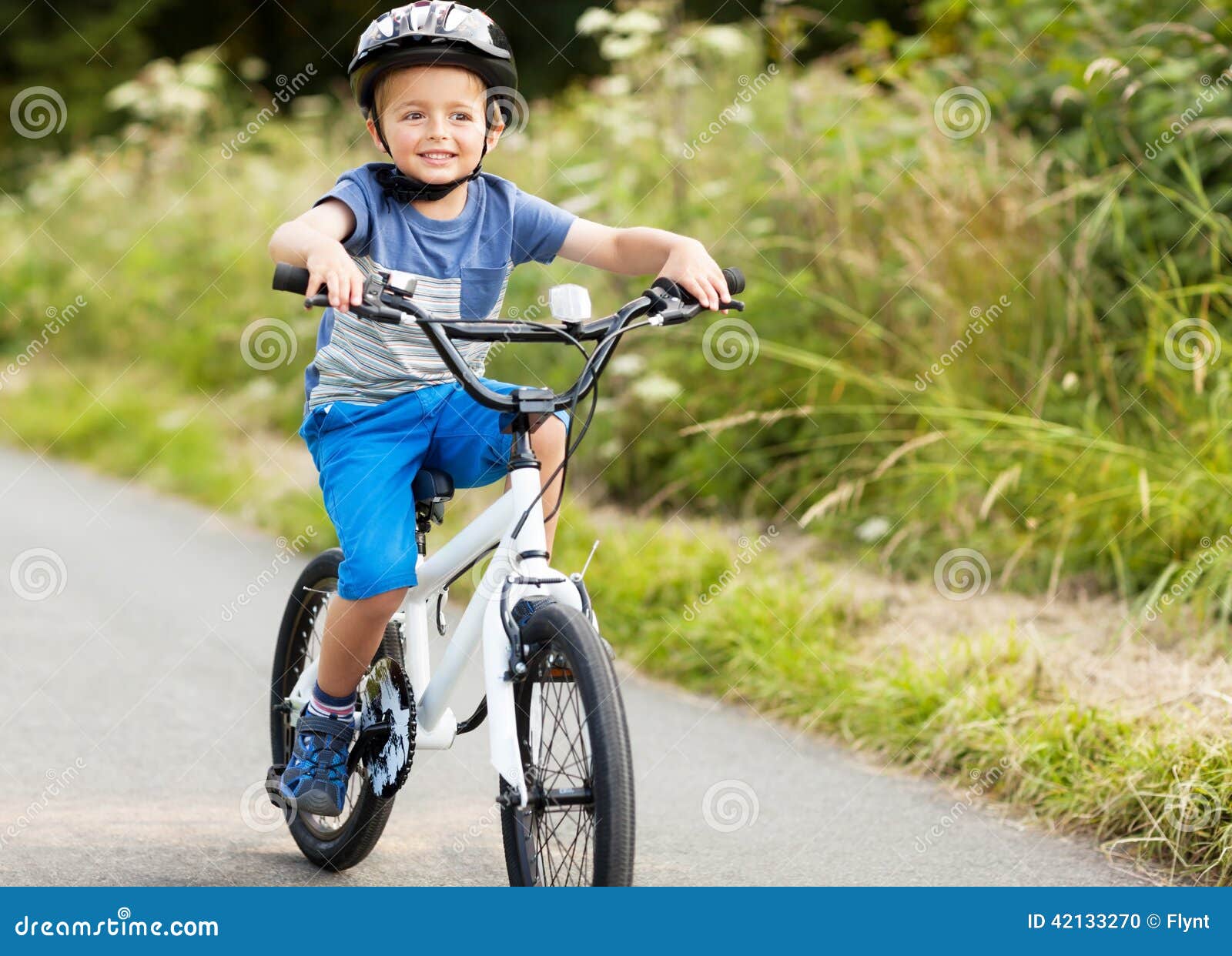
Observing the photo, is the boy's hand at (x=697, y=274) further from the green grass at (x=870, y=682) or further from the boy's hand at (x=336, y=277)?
the green grass at (x=870, y=682)

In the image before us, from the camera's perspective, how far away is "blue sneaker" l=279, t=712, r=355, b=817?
3.34 metres

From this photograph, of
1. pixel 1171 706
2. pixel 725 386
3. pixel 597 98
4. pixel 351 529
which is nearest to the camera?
pixel 351 529

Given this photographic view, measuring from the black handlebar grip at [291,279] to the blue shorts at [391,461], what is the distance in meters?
0.51

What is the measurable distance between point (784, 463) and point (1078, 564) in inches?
58.9

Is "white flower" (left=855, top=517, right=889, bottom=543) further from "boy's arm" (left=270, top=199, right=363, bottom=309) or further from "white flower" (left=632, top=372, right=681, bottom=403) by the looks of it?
"boy's arm" (left=270, top=199, right=363, bottom=309)

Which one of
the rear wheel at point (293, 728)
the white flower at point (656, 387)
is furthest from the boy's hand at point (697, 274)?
the white flower at point (656, 387)

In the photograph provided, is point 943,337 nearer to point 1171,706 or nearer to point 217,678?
point 1171,706

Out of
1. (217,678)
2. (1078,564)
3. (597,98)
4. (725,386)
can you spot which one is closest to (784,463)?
(725,386)

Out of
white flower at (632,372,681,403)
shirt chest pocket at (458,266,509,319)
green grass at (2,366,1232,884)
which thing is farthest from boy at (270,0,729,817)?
white flower at (632,372,681,403)

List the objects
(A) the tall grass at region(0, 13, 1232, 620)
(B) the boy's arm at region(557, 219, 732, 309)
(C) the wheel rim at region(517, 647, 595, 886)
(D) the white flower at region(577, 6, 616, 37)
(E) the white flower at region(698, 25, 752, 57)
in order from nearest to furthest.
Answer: (C) the wheel rim at region(517, 647, 595, 886), (B) the boy's arm at region(557, 219, 732, 309), (A) the tall grass at region(0, 13, 1232, 620), (D) the white flower at region(577, 6, 616, 37), (E) the white flower at region(698, 25, 752, 57)

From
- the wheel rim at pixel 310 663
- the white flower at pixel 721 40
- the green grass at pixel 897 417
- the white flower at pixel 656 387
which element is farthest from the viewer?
the white flower at pixel 721 40

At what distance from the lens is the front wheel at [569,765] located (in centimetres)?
258

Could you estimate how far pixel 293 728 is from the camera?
375 cm

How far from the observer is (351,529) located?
3072 millimetres
